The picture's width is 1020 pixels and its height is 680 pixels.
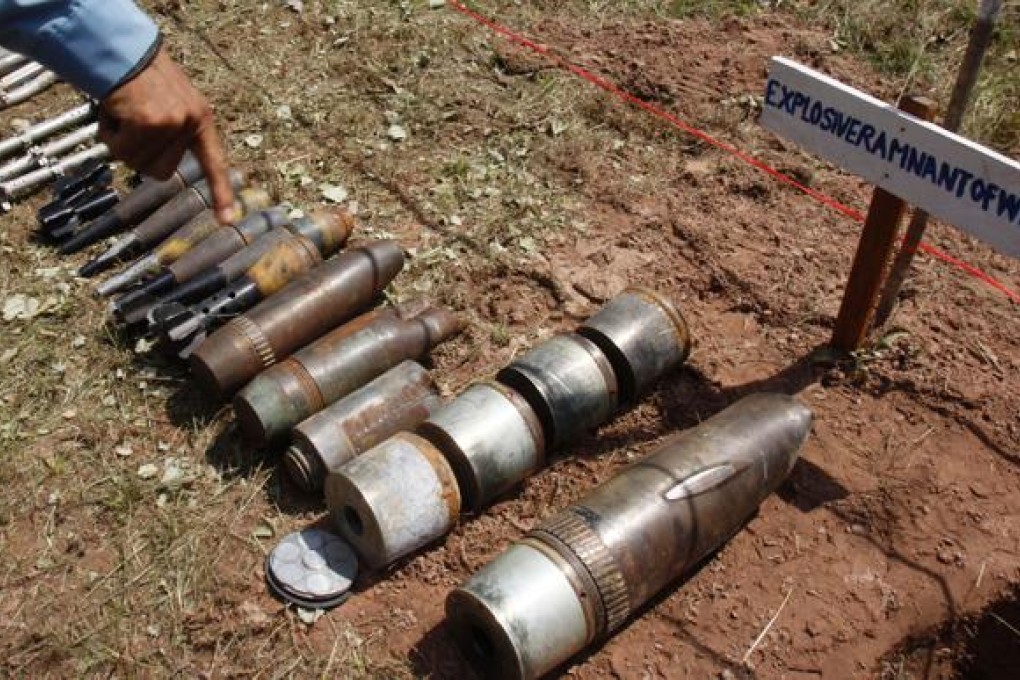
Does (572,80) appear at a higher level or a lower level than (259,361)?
higher

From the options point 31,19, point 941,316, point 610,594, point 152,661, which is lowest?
point 152,661

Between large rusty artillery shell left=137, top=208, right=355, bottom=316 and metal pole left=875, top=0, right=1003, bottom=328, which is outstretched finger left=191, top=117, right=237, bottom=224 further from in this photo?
metal pole left=875, top=0, right=1003, bottom=328

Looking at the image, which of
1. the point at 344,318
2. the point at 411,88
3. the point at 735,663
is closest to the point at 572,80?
the point at 411,88

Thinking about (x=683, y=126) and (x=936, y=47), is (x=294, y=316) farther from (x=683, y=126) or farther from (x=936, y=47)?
(x=936, y=47)

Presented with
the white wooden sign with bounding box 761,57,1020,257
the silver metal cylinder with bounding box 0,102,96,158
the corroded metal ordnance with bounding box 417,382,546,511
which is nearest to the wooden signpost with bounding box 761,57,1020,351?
the white wooden sign with bounding box 761,57,1020,257

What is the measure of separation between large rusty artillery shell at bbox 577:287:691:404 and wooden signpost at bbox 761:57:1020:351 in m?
0.81

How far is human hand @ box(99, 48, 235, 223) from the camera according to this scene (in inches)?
85.7

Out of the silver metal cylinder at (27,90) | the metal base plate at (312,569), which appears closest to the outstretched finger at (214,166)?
the metal base plate at (312,569)

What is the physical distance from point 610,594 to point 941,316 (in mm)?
2484

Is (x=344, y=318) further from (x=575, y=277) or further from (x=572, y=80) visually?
(x=572, y=80)

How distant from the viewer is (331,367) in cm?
431

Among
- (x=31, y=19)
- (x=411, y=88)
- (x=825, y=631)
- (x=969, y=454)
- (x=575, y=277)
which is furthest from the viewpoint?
(x=411, y=88)

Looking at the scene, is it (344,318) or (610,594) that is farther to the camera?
(344,318)

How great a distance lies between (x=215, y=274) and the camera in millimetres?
4855
